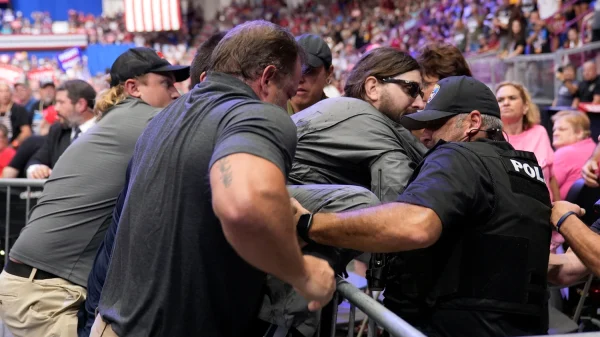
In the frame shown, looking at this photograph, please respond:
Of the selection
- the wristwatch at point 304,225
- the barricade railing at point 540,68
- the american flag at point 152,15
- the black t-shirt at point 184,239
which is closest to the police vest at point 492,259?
the wristwatch at point 304,225

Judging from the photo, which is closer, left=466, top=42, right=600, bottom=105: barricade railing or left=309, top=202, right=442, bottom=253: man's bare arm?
left=309, top=202, right=442, bottom=253: man's bare arm

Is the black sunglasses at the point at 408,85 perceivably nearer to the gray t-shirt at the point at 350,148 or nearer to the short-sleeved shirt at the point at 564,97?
the gray t-shirt at the point at 350,148

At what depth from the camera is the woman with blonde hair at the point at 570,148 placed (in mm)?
6156

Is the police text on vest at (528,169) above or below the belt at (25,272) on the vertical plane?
above

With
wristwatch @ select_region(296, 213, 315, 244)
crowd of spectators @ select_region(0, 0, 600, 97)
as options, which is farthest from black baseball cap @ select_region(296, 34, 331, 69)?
crowd of spectators @ select_region(0, 0, 600, 97)

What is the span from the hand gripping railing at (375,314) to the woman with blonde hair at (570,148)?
4.00m

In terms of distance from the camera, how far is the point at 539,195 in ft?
8.33

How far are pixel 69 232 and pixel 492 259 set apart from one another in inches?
75.7

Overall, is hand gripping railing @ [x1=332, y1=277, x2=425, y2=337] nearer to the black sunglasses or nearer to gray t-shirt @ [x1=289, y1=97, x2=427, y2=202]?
gray t-shirt @ [x1=289, y1=97, x2=427, y2=202]

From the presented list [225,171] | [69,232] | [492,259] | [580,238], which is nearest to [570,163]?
[580,238]

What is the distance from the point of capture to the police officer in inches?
87.4

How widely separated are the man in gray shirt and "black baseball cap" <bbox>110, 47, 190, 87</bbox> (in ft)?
1.03

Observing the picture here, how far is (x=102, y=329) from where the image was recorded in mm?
2266

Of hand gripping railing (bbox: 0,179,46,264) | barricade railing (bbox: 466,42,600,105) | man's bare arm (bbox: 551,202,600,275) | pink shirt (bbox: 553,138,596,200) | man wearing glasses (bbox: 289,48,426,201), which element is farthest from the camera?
barricade railing (bbox: 466,42,600,105)
